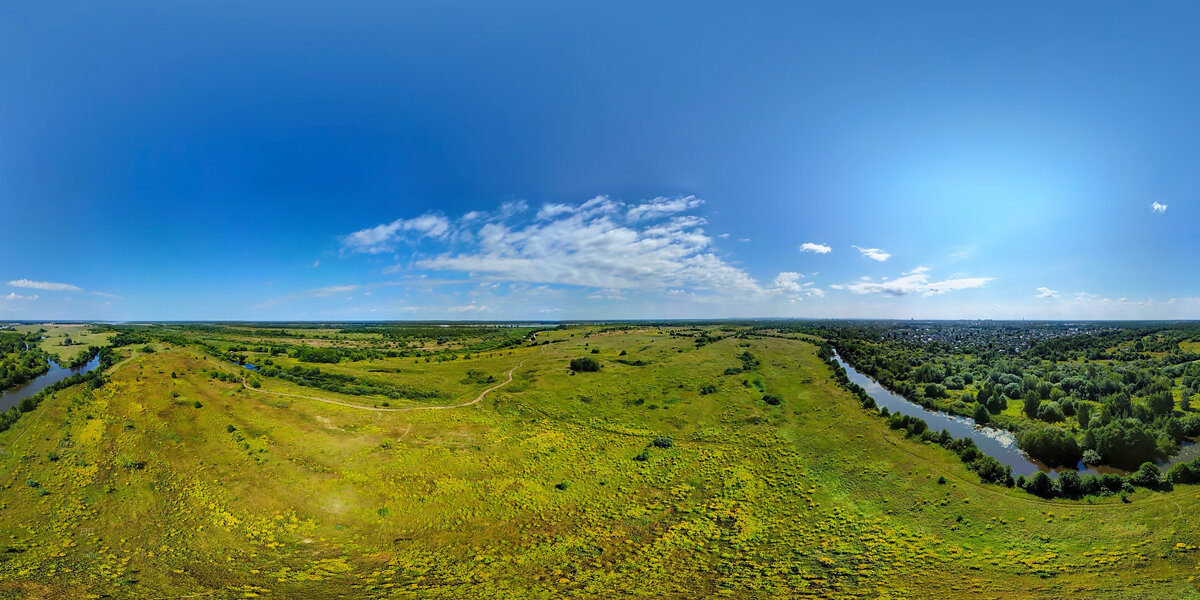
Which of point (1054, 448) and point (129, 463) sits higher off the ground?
point (1054, 448)

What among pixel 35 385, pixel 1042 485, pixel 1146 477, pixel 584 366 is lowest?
pixel 1042 485

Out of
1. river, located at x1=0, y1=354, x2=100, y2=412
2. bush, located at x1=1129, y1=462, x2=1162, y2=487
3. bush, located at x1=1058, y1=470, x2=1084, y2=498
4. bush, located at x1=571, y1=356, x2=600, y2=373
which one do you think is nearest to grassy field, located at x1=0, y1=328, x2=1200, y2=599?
bush, located at x1=1058, y1=470, x2=1084, y2=498

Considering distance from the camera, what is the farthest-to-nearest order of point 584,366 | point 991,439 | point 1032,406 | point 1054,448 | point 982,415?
point 584,366, point 982,415, point 1032,406, point 991,439, point 1054,448

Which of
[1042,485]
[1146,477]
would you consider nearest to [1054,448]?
[1146,477]

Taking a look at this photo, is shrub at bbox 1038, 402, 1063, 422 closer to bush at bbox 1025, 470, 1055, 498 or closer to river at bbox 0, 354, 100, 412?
bush at bbox 1025, 470, 1055, 498

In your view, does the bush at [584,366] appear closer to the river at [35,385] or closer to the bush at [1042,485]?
the bush at [1042,485]

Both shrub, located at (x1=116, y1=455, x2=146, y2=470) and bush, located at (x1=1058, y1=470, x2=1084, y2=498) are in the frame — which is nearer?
bush, located at (x1=1058, y1=470, x2=1084, y2=498)

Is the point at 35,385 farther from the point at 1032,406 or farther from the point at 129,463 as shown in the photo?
the point at 1032,406

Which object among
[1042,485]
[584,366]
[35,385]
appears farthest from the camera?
[584,366]
